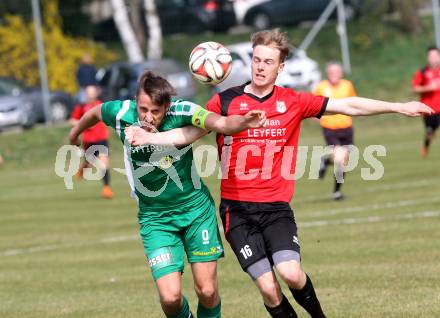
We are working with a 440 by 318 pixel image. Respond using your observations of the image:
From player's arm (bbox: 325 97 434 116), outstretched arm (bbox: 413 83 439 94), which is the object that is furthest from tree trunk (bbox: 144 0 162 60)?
player's arm (bbox: 325 97 434 116)

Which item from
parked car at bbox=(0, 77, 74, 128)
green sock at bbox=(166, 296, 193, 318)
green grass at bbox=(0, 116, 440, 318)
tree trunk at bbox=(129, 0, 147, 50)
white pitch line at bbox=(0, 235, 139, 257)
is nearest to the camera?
green sock at bbox=(166, 296, 193, 318)

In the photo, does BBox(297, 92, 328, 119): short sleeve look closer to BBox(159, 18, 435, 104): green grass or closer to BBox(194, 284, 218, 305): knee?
BBox(194, 284, 218, 305): knee

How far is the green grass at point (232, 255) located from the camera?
9.73 meters

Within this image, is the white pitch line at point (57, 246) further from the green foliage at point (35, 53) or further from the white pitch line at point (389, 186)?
the green foliage at point (35, 53)

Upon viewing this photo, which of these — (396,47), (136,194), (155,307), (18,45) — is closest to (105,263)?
(155,307)

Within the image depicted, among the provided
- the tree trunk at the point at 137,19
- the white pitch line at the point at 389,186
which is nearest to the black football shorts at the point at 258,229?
the white pitch line at the point at 389,186

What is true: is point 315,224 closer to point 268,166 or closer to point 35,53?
point 268,166

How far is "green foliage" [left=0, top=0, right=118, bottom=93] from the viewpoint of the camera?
111ft

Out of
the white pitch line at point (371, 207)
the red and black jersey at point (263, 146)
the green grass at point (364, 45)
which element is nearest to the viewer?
the red and black jersey at point (263, 146)

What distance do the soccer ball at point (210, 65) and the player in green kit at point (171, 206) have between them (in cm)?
60

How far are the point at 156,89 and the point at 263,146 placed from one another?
3.42 ft

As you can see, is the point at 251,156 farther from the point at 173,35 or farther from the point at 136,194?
the point at 173,35

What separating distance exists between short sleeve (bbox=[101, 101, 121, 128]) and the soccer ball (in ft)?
2.52

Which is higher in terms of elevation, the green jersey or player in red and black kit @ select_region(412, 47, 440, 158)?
the green jersey
